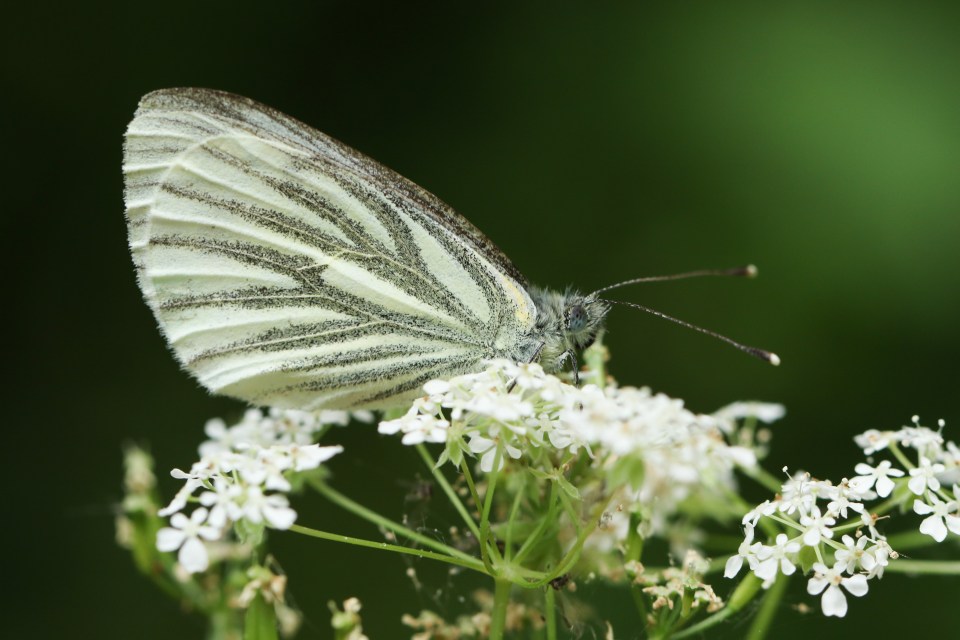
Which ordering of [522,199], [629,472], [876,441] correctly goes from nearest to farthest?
[629,472] < [876,441] < [522,199]

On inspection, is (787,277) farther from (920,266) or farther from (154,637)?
(154,637)

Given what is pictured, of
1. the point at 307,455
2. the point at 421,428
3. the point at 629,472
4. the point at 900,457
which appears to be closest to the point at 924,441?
the point at 900,457

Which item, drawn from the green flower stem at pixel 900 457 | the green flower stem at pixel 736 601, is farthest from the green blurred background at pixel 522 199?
the green flower stem at pixel 736 601

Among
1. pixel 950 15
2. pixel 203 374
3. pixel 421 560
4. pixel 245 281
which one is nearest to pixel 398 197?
pixel 245 281

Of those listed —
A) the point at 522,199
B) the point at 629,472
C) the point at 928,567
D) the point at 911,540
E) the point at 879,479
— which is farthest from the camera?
the point at 522,199

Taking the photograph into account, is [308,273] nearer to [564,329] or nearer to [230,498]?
[564,329]
